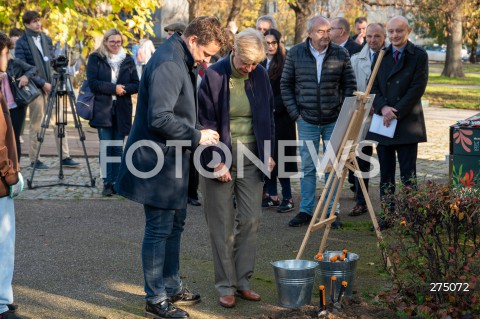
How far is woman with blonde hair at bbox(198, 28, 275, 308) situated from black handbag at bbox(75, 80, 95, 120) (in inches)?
179

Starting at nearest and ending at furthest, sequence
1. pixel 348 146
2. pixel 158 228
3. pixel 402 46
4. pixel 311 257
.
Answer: pixel 158 228
pixel 348 146
pixel 311 257
pixel 402 46

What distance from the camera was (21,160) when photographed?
13.2 m

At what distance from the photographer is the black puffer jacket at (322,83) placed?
8.57 metres

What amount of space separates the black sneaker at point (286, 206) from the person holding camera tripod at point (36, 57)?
4112 mm

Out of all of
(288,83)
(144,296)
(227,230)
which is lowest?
(144,296)

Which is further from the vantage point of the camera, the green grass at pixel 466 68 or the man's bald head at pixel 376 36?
the green grass at pixel 466 68

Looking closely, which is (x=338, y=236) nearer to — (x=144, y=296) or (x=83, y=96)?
(x=144, y=296)

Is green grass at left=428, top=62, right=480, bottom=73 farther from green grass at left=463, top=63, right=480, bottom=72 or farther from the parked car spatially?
the parked car

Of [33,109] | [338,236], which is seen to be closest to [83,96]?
[33,109]

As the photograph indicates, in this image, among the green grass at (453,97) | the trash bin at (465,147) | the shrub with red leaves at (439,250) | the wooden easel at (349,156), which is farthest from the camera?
the green grass at (453,97)

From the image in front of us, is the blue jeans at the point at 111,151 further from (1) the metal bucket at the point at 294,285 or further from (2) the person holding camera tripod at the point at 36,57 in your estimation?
(1) the metal bucket at the point at 294,285

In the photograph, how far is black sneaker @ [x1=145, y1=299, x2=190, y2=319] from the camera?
19.2ft

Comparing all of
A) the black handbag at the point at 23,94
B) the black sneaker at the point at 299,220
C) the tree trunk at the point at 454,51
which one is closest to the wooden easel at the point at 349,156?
the black sneaker at the point at 299,220

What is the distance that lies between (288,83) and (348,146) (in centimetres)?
215
